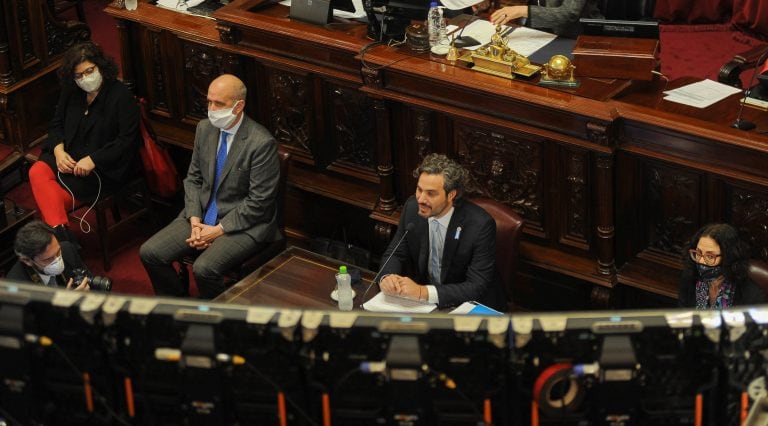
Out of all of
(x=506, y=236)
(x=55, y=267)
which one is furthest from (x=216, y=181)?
(x=506, y=236)

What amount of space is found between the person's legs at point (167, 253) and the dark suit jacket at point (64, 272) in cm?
61

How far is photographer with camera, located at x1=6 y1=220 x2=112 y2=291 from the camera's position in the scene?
5.30 m

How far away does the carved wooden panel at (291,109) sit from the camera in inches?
257

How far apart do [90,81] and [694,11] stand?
14.1 feet

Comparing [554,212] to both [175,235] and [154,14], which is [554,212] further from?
[154,14]

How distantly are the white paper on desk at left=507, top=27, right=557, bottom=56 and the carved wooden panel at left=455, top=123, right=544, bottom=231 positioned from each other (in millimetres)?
463

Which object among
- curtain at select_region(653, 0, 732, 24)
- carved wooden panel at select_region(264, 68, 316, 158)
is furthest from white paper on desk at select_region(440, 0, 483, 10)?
curtain at select_region(653, 0, 732, 24)

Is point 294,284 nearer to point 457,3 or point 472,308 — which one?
point 472,308

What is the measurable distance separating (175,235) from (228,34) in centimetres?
108

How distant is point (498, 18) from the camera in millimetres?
6230

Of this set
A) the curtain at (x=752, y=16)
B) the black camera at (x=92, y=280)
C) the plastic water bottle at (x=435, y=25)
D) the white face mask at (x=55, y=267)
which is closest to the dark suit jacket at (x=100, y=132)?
the black camera at (x=92, y=280)

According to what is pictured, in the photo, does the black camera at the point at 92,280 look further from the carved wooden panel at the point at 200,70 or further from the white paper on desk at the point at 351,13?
the white paper on desk at the point at 351,13

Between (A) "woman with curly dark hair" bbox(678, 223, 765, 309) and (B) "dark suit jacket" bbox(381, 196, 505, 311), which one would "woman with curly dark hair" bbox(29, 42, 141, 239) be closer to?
→ (B) "dark suit jacket" bbox(381, 196, 505, 311)

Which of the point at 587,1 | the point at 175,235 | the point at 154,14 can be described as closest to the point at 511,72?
the point at 587,1
